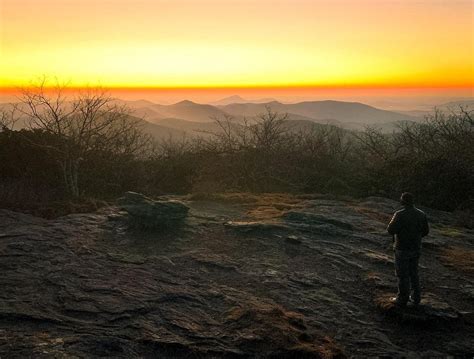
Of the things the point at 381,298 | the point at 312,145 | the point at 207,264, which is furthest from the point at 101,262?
the point at 312,145

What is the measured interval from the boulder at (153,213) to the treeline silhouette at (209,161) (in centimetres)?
247

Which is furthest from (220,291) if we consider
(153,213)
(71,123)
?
(71,123)

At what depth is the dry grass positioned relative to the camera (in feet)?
30.5

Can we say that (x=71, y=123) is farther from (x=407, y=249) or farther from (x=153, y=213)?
(x=407, y=249)

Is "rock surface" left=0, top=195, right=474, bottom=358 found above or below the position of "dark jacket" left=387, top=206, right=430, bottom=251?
below

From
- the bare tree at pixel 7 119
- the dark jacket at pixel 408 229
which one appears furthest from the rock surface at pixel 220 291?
the bare tree at pixel 7 119

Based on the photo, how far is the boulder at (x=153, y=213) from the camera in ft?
34.5

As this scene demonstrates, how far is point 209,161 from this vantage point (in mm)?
20109

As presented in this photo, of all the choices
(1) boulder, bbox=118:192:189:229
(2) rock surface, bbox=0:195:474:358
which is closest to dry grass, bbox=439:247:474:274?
(2) rock surface, bbox=0:195:474:358

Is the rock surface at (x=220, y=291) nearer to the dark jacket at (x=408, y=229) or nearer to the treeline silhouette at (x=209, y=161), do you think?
the dark jacket at (x=408, y=229)

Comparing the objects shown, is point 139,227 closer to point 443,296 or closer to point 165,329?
point 165,329

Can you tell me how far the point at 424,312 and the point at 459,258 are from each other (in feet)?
11.7

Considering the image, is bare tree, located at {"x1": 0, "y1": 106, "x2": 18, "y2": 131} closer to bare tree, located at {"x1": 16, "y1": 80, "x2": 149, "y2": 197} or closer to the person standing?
bare tree, located at {"x1": 16, "y1": 80, "x2": 149, "y2": 197}

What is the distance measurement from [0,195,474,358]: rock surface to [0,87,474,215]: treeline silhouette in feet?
11.6
